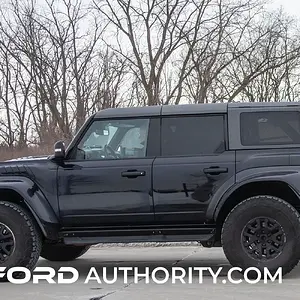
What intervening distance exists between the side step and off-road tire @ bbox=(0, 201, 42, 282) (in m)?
0.34

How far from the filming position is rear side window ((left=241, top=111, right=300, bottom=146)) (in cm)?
725

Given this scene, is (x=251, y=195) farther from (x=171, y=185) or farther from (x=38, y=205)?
(x=38, y=205)

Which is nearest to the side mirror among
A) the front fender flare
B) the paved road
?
the front fender flare

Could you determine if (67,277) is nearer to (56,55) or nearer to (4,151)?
(4,151)

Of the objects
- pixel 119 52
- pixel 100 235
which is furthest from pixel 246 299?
pixel 119 52

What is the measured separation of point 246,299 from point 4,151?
73.8 ft

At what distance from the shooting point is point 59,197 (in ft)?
24.2

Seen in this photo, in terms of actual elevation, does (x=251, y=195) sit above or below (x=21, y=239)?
above

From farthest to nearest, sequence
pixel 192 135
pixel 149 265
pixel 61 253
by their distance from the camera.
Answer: pixel 61 253 → pixel 149 265 → pixel 192 135

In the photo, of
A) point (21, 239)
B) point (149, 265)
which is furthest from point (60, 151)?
point (149, 265)

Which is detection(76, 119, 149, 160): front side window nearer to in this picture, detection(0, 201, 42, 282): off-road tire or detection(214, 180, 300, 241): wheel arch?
detection(0, 201, 42, 282): off-road tire

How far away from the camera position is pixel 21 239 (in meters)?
7.29

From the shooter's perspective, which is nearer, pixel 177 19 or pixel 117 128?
pixel 117 128

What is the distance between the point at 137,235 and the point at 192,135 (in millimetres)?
1269
